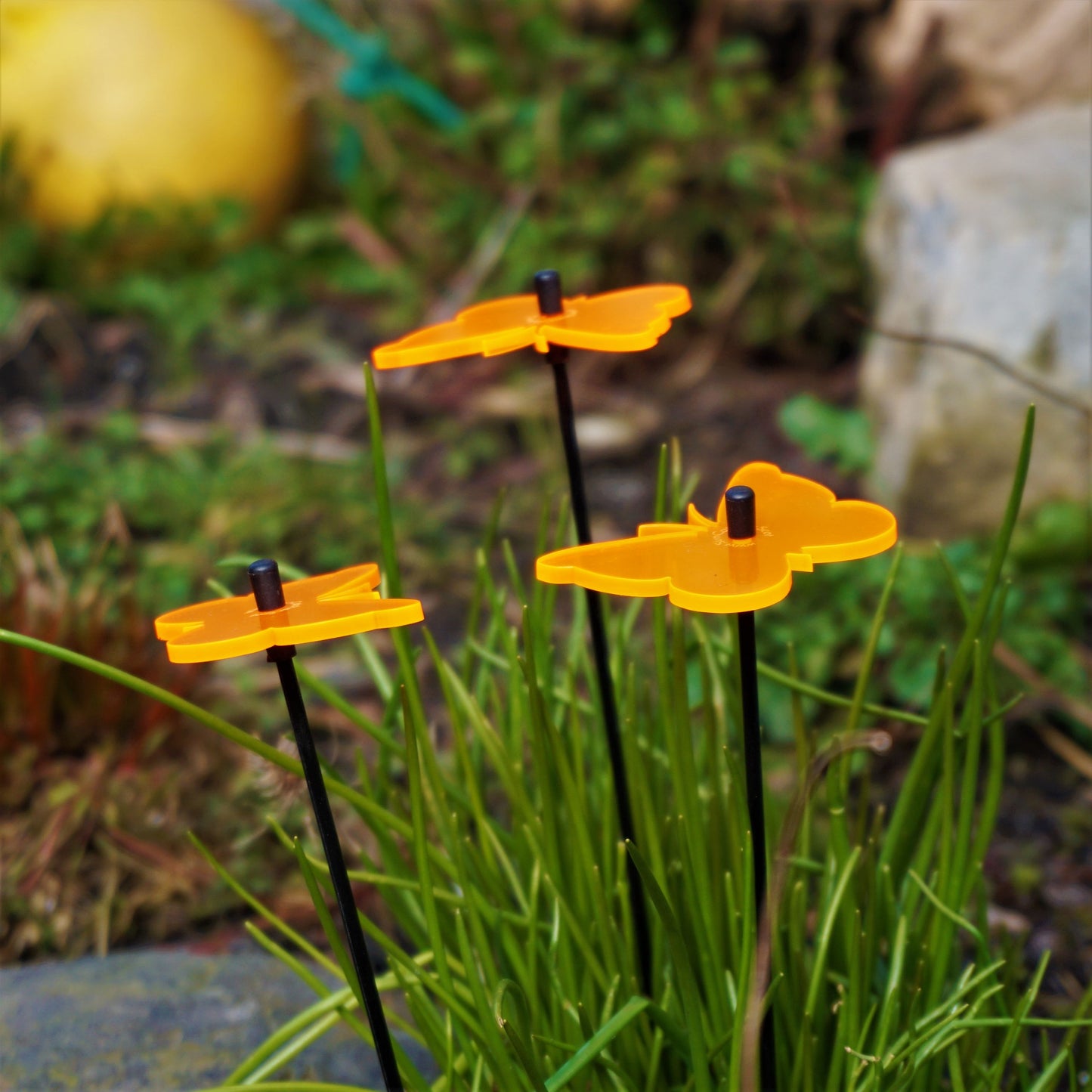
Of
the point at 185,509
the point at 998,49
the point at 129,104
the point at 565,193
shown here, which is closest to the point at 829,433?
the point at 565,193

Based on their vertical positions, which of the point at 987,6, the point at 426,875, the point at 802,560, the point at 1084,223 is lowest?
the point at 426,875

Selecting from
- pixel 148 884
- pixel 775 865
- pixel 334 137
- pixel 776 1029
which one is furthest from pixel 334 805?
pixel 334 137

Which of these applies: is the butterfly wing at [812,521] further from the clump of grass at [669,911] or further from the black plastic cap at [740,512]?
the clump of grass at [669,911]

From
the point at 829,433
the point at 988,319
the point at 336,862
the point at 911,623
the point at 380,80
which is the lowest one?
the point at 911,623

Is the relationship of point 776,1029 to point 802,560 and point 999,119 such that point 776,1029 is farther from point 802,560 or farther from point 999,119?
point 999,119

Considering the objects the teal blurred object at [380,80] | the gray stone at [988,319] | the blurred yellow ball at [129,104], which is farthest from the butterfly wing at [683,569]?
the blurred yellow ball at [129,104]

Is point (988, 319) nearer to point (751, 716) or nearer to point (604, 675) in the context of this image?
point (604, 675)
